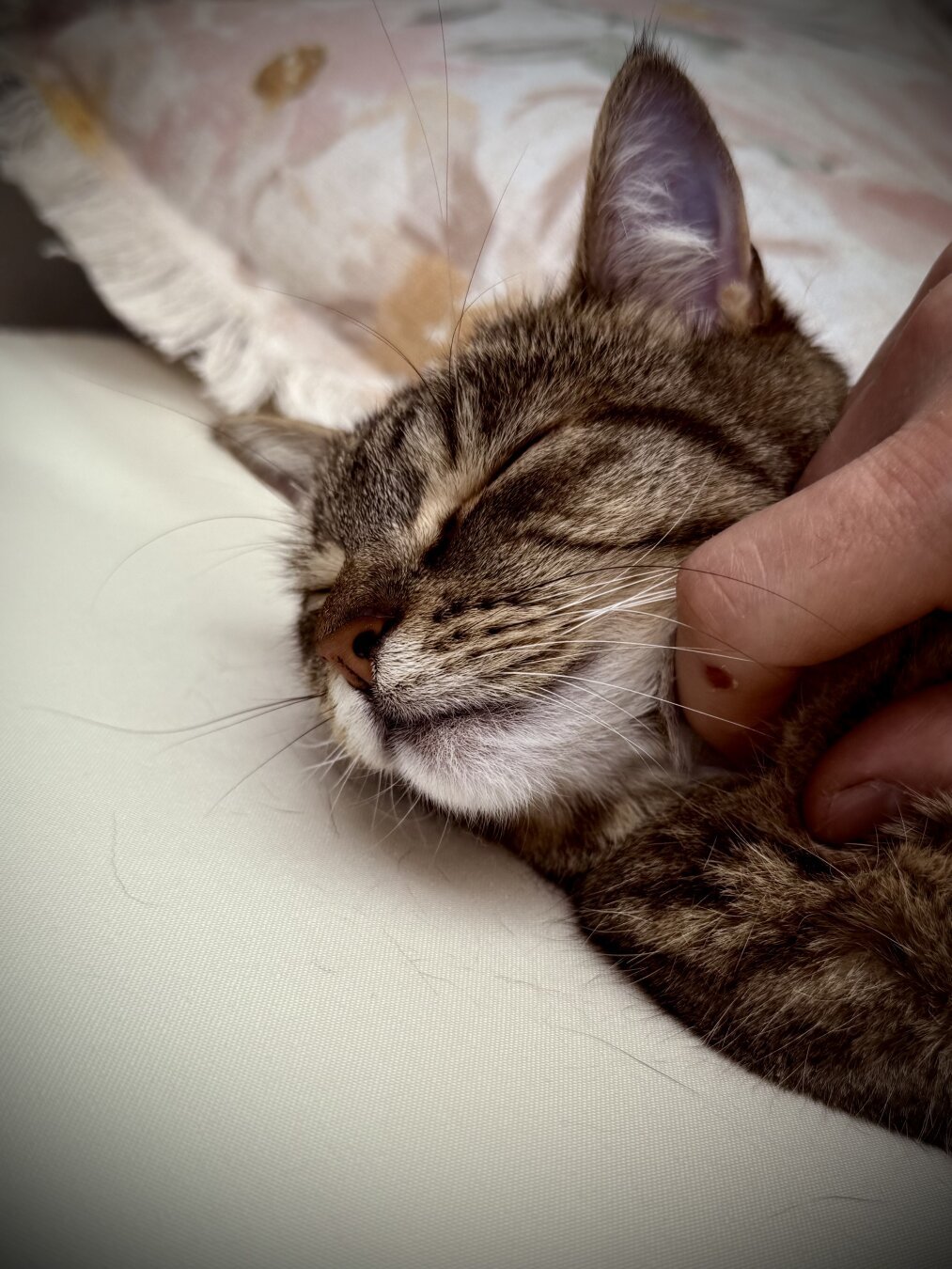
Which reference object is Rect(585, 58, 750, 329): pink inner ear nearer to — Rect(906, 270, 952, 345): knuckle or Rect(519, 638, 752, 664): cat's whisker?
Rect(906, 270, 952, 345): knuckle

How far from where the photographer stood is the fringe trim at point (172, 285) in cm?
147

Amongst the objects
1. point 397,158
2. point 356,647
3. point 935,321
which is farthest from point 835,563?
point 397,158

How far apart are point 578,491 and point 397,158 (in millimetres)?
962

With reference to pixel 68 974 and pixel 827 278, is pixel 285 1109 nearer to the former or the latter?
pixel 68 974

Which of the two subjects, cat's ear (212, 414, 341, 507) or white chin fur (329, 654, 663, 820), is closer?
white chin fur (329, 654, 663, 820)

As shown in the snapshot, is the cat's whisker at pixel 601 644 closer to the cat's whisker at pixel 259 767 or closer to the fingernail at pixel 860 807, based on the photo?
the fingernail at pixel 860 807

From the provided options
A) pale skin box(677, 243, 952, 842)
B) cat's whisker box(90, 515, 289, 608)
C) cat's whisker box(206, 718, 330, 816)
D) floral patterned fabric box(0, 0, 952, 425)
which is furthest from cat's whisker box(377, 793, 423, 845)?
floral patterned fabric box(0, 0, 952, 425)

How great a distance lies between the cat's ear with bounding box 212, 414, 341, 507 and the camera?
1167mm

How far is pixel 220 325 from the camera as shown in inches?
59.2

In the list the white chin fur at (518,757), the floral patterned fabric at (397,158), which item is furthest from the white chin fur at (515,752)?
the floral patterned fabric at (397,158)

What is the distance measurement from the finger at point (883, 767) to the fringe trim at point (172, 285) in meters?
1.08

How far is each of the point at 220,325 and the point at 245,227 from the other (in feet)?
0.57

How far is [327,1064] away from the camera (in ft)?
1.75

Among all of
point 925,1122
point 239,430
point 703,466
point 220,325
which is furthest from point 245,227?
point 925,1122
